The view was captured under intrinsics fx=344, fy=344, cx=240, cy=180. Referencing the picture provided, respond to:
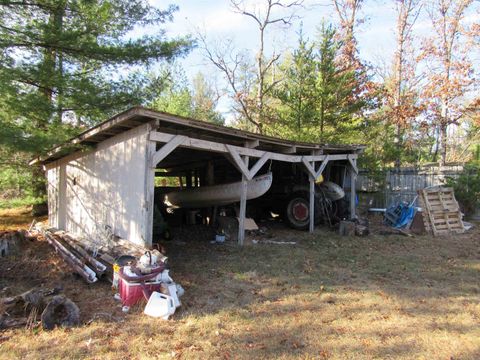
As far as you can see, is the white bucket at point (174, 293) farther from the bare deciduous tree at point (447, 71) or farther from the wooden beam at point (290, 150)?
the bare deciduous tree at point (447, 71)

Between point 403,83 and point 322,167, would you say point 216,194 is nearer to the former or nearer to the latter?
point 322,167

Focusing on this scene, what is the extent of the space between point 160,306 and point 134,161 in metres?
2.96

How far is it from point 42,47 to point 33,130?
1.82 meters

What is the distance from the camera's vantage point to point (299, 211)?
10.3 m

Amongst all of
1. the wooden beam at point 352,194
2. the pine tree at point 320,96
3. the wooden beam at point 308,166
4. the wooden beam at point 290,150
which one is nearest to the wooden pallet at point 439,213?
the wooden beam at point 352,194

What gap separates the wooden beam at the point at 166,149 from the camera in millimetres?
5688

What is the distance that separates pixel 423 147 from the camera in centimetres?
2498

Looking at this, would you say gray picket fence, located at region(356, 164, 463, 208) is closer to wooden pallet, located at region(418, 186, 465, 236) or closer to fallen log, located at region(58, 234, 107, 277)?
wooden pallet, located at region(418, 186, 465, 236)

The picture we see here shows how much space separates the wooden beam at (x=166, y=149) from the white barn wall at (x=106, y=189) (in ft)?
0.54

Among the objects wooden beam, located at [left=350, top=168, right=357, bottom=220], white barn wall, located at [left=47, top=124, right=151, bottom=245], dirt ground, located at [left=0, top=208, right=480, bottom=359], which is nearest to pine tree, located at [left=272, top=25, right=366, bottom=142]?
wooden beam, located at [left=350, top=168, right=357, bottom=220]

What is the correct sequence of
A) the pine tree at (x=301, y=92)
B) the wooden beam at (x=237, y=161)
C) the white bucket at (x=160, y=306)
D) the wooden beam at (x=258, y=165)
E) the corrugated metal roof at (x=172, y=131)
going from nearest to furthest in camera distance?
the white bucket at (x=160, y=306) → the corrugated metal roof at (x=172, y=131) → the wooden beam at (x=237, y=161) → the wooden beam at (x=258, y=165) → the pine tree at (x=301, y=92)

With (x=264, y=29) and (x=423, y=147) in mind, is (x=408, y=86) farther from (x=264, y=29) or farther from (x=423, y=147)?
(x=264, y=29)

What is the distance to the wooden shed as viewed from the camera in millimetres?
5707

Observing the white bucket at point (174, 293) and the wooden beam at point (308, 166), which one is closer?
the white bucket at point (174, 293)
